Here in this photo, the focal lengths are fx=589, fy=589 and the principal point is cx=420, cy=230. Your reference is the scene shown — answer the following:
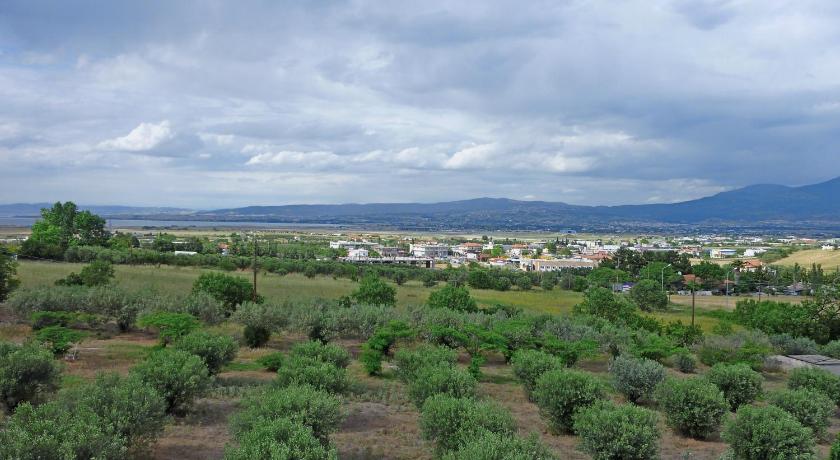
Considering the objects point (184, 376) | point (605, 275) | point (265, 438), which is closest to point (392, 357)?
point (184, 376)

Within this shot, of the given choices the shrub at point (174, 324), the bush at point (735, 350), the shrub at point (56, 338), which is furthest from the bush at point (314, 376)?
the bush at point (735, 350)

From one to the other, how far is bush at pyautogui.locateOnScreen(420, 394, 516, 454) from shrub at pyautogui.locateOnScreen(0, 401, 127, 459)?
434 centimetres

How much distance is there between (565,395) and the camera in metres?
11.1

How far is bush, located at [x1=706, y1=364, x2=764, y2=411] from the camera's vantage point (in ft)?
45.1

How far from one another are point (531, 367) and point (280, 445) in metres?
7.79

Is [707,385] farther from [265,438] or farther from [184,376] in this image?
[184,376]

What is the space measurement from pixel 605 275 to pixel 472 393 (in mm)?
58584

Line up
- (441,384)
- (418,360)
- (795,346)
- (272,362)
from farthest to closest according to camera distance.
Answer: (795,346)
(272,362)
(418,360)
(441,384)

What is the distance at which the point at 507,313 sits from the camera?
2622 centimetres

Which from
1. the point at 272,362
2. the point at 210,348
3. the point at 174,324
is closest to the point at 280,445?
the point at 210,348

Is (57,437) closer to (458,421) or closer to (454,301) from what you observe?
(458,421)

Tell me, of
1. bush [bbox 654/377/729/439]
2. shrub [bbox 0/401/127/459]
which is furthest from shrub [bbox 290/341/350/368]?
bush [bbox 654/377/729/439]

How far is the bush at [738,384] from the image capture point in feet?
45.1

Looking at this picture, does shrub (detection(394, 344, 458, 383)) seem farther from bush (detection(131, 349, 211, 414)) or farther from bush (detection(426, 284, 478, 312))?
bush (detection(426, 284, 478, 312))
